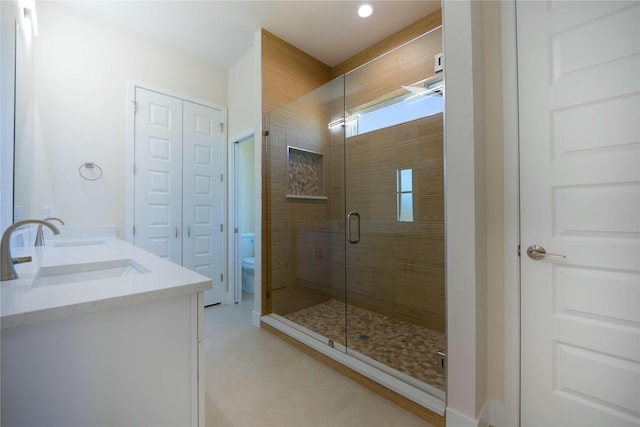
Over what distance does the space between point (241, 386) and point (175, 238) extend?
1.86 meters

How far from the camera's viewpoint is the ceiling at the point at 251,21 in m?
2.32

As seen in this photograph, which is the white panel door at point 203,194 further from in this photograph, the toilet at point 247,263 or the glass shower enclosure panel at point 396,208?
the glass shower enclosure panel at point 396,208

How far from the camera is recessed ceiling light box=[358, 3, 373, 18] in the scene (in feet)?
7.58

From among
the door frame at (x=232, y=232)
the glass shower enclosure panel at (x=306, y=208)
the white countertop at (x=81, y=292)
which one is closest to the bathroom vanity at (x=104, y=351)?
the white countertop at (x=81, y=292)

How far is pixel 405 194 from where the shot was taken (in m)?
2.51

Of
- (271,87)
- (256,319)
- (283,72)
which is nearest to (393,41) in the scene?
(283,72)

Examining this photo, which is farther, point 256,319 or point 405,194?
point 256,319

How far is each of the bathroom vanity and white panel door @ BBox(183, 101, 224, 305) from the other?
2059 mm

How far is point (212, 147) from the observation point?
3.22 meters

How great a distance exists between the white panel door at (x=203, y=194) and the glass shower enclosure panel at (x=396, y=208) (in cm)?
159

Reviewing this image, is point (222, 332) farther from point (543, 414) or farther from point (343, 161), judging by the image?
point (543, 414)

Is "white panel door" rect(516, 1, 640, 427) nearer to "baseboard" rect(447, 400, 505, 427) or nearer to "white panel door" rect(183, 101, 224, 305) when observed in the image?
"baseboard" rect(447, 400, 505, 427)

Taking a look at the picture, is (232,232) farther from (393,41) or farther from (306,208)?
(393,41)

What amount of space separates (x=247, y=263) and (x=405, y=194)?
222 cm
